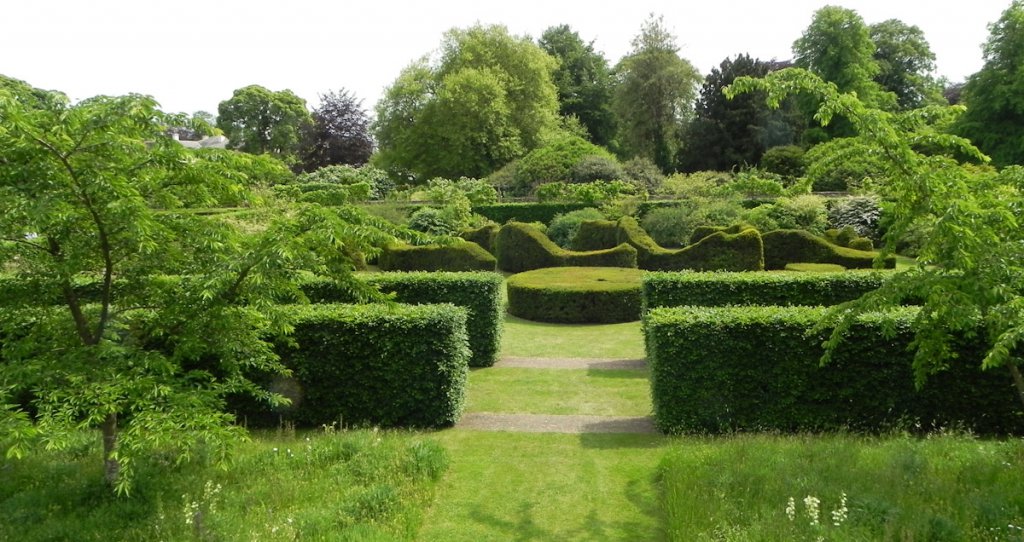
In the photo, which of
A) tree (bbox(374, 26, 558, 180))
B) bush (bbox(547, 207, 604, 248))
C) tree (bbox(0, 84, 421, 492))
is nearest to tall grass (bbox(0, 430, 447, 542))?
tree (bbox(0, 84, 421, 492))

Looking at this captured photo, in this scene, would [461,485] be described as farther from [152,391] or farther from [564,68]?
[564,68]

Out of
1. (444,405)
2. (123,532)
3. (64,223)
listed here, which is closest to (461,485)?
(444,405)

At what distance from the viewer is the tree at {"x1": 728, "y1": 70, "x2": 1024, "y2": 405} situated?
472 centimetres

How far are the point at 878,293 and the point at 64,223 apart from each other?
6.62 metres

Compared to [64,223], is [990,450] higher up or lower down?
lower down

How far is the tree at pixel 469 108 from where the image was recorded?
43656 millimetres

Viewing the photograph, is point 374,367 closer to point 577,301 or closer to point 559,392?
point 559,392

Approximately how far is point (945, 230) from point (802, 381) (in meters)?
3.57

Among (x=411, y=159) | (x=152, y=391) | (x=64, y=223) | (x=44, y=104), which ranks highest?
(x=411, y=159)

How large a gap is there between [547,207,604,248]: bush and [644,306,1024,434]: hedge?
19.3 m

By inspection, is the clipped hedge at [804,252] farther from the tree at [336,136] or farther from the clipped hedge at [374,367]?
the tree at [336,136]

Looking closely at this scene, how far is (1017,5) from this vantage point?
34469 millimetres

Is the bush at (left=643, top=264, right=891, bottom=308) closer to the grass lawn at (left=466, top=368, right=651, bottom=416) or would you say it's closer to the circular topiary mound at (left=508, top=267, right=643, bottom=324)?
the grass lawn at (left=466, top=368, right=651, bottom=416)

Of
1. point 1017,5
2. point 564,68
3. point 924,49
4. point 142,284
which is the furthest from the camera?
point 564,68
